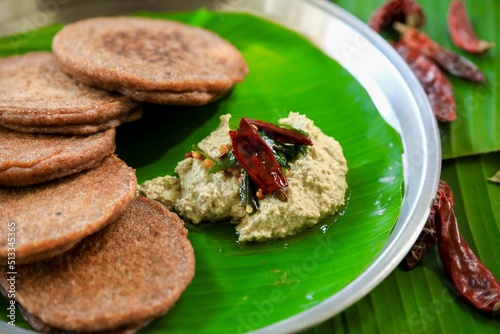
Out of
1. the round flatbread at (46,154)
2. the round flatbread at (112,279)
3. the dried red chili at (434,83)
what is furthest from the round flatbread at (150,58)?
the dried red chili at (434,83)


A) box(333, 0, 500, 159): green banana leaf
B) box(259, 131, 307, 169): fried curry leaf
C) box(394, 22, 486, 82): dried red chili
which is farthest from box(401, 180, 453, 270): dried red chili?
box(394, 22, 486, 82): dried red chili

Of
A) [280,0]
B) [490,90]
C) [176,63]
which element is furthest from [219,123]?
[490,90]

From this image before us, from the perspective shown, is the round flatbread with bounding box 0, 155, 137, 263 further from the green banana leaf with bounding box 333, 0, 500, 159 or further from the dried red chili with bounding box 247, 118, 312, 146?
the green banana leaf with bounding box 333, 0, 500, 159

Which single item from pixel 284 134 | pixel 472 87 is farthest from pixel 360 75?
pixel 284 134

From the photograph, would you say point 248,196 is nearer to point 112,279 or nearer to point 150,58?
point 112,279

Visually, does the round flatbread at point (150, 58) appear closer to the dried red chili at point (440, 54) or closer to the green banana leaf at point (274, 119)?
the green banana leaf at point (274, 119)
